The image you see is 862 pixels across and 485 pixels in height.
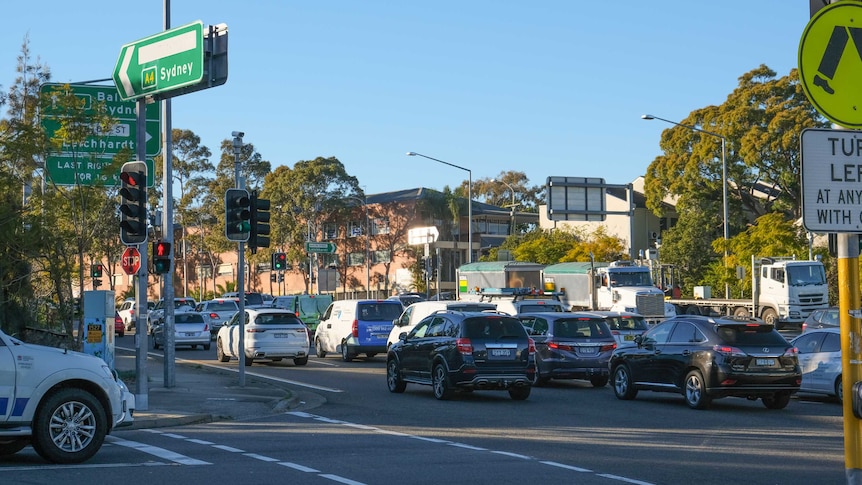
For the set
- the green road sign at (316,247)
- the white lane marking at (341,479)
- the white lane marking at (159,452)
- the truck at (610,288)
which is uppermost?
the green road sign at (316,247)

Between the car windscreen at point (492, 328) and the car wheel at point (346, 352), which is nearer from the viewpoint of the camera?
the car windscreen at point (492, 328)

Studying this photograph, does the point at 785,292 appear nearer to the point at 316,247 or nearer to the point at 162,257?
the point at 316,247

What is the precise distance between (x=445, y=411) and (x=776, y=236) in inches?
1686

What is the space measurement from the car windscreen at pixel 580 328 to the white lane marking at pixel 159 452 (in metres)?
11.9

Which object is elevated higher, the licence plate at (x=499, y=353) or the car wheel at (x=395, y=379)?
the licence plate at (x=499, y=353)

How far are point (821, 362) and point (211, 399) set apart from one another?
37.7 ft

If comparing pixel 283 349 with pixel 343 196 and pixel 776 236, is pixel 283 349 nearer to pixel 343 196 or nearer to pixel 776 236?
pixel 776 236

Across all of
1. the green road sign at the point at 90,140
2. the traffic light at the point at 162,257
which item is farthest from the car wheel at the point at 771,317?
the traffic light at the point at 162,257

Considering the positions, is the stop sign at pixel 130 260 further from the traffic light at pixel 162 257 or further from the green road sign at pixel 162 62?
the green road sign at pixel 162 62

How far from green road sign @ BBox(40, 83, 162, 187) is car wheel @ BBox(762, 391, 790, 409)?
44.3ft

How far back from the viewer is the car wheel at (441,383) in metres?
20.9

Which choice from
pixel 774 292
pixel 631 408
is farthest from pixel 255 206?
pixel 774 292

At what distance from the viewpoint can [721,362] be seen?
18781 millimetres

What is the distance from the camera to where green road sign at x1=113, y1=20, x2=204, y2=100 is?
18.1 metres
